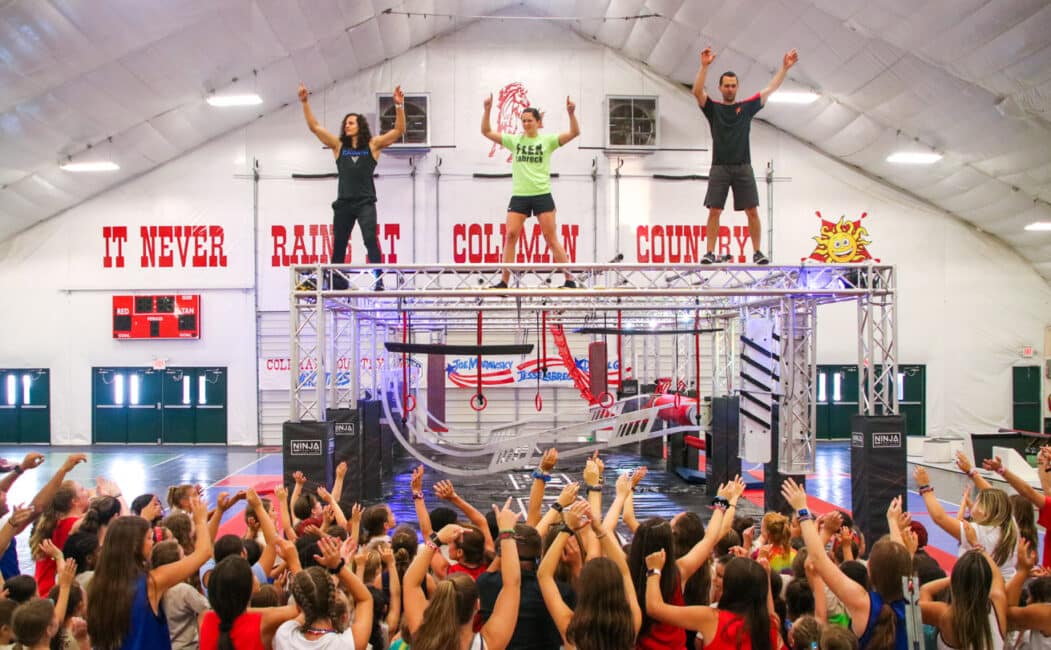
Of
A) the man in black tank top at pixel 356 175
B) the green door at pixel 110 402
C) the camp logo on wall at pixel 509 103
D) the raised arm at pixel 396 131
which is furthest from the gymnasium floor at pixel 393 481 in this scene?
the camp logo on wall at pixel 509 103

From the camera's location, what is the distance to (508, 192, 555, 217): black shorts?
860 cm

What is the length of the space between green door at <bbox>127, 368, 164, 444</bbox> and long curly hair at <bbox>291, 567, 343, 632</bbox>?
55.7 feet

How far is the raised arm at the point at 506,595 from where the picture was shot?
3.02 metres

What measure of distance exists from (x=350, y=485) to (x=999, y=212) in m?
15.3

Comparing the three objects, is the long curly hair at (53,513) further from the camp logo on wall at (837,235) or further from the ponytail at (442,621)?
the camp logo on wall at (837,235)

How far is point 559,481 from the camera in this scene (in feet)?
41.3

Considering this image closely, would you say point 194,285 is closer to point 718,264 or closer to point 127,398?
point 127,398

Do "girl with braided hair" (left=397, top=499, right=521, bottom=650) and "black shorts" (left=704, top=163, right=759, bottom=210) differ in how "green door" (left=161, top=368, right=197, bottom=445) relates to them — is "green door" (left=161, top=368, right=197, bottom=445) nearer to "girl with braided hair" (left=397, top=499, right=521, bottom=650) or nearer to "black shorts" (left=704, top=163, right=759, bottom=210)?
"black shorts" (left=704, top=163, right=759, bottom=210)

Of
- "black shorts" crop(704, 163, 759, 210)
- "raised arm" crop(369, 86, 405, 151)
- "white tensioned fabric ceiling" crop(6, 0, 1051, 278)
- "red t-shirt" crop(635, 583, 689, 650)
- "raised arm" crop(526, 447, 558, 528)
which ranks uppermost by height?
"white tensioned fabric ceiling" crop(6, 0, 1051, 278)

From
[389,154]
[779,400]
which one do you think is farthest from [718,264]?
[389,154]

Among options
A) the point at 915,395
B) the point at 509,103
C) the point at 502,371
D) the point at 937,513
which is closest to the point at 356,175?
the point at 937,513

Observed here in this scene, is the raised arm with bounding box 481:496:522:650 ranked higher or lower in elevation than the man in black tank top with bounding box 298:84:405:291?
lower

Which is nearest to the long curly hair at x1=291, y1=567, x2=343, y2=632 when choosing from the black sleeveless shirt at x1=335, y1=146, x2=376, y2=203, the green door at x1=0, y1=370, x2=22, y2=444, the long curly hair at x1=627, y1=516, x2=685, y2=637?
the long curly hair at x1=627, y1=516, x2=685, y2=637

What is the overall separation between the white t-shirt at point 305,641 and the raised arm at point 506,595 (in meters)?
0.53
